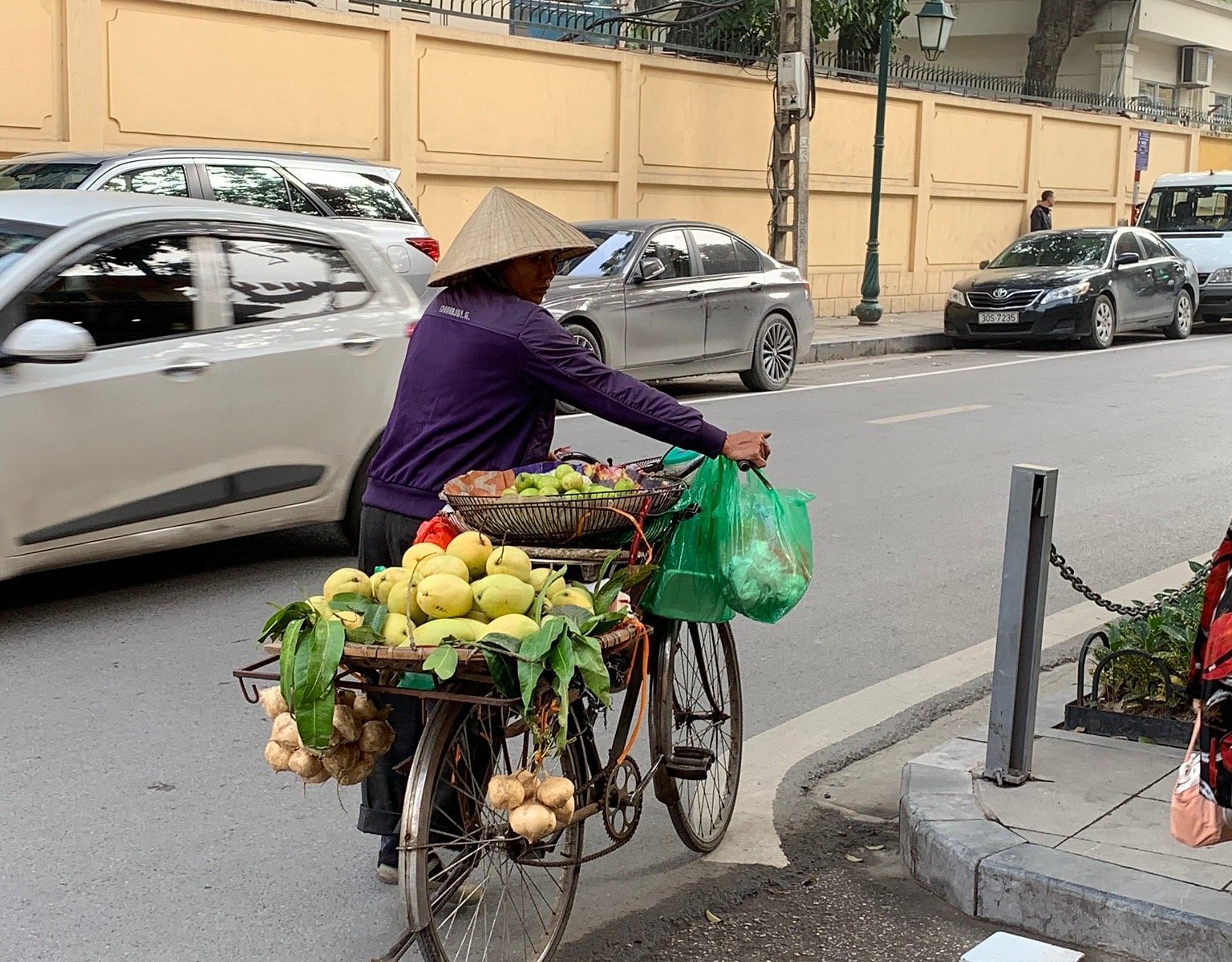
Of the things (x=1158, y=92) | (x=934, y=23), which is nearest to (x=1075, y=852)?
(x=934, y=23)

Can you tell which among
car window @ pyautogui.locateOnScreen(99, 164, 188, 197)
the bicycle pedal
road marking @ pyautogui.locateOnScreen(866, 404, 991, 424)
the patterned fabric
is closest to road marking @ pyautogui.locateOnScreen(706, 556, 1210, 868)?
the bicycle pedal

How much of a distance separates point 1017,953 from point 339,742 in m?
1.48

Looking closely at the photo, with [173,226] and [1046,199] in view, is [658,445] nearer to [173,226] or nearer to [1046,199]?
[173,226]

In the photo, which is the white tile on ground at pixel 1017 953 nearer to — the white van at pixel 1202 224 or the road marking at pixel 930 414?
the road marking at pixel 930 414

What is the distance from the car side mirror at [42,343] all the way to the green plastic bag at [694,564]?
3.33 metres

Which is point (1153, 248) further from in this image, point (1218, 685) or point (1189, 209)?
point (1218, 685)

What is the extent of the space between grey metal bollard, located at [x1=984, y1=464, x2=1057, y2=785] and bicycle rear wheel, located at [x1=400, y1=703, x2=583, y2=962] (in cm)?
156

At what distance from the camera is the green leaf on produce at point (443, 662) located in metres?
3.09

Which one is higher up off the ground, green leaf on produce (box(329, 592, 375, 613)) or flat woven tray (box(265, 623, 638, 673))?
green leaf on produce (box(329, 592, 375, 613))

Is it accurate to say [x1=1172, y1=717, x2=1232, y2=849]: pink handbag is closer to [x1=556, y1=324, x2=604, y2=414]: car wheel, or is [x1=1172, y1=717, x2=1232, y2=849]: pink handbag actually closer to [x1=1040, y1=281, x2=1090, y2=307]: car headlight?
[x1=556, y1=324, x2=604, y2=414]: car wheel

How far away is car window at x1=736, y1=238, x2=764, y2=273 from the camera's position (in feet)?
50.0

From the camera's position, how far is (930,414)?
13438 millimetres

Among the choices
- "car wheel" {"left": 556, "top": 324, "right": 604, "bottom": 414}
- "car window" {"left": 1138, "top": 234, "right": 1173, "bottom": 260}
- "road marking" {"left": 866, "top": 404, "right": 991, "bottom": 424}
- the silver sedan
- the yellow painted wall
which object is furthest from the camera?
"car window" {"left": 1138, "top": 234, "right": 1173, "bottom": 260}

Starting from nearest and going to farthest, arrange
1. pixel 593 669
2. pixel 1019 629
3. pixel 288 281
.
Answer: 1. pixel 593 669
2. pixel 1019 629
3. pixel 288 281
